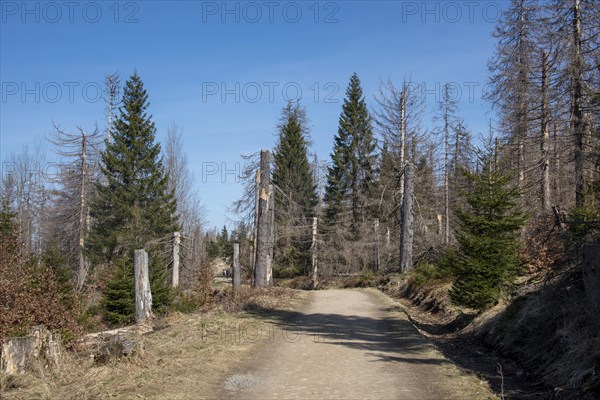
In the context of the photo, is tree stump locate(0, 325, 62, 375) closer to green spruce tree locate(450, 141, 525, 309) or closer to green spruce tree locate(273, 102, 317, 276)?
green spruce tree locate(450, 141, 525, 309)

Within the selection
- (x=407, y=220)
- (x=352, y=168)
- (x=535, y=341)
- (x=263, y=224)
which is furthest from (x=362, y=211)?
(x=535, y=341)

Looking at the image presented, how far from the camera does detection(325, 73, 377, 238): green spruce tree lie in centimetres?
4812

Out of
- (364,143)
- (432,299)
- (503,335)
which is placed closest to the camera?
(503,335)

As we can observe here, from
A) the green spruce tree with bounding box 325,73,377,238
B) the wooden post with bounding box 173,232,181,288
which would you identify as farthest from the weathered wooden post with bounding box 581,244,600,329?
the green spruce tree with bounding box 325,73,377,238

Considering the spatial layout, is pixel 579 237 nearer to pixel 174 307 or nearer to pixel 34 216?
pixel 174 307

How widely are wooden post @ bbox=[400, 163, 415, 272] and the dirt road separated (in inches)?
594

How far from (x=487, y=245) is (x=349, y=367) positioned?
7.34m

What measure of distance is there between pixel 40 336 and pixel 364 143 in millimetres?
42903

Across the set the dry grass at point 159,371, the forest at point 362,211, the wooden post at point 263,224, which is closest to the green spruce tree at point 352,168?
the forest at point 362,211

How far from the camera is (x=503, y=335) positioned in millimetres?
11930

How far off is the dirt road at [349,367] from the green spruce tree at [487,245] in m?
2.30

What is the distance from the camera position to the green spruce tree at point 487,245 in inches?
571

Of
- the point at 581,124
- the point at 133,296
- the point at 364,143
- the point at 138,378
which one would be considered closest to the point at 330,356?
the point at 138,378

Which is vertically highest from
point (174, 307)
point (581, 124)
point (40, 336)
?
point (581, 124)
